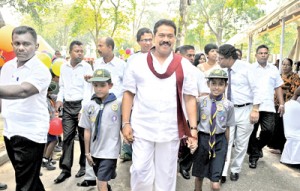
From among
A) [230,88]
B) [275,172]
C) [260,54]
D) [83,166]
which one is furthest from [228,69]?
[83,166]

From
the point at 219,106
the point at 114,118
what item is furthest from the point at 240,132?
the point at 114,118

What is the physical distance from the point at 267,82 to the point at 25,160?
4072mm

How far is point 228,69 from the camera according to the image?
4926 millimetres

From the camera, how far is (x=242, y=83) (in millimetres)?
4949

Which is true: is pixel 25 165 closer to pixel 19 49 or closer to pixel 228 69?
pixel 19 49

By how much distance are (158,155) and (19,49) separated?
63.2 inches

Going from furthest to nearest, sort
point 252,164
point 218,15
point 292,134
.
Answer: point 218,15 → point 292,134 → point 252,164

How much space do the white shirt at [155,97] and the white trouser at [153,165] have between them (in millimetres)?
93

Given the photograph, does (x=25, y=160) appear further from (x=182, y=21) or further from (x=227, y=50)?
(x=182, y=21)

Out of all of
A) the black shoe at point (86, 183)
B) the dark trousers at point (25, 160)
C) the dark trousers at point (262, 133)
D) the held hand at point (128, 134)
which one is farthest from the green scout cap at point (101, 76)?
the dark trousers at point (262, 133)

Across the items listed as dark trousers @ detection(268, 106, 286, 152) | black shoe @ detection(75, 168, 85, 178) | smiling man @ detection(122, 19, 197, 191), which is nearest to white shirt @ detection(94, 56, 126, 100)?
black shoe @ detection(75, 168, 85, 178)

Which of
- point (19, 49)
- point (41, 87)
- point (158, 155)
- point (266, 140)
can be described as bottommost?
point (266, 140)

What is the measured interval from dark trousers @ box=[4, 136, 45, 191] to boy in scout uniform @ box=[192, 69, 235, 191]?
5.83 feet

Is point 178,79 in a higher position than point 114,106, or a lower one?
higher
